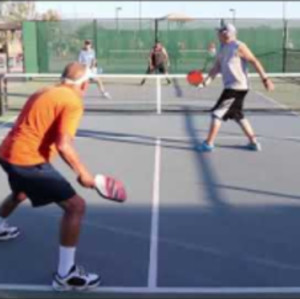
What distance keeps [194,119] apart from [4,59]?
43.3 feet

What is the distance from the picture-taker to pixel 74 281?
A: 4.28 metres

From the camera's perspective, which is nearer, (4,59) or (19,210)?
(19,210)

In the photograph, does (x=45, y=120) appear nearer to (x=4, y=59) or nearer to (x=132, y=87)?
(x=132, y=87)

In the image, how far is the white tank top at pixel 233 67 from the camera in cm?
880

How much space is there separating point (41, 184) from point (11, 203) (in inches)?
36.6

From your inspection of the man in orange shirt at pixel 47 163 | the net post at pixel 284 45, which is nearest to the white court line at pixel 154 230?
the man in orange shirt at pixel 47 163

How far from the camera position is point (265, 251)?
5.09 meters

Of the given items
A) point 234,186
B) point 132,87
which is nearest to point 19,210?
point 234,186

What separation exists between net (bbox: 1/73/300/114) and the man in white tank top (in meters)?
4.64

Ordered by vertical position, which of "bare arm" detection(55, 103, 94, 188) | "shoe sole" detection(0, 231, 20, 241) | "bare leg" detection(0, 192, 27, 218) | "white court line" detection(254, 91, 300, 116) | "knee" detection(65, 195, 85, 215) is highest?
"bare arm" detection(55, 103, 94, 188)

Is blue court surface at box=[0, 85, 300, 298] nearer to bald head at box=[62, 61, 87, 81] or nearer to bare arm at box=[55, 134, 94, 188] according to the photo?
bare arm at box=[55, 134, 94, 188]

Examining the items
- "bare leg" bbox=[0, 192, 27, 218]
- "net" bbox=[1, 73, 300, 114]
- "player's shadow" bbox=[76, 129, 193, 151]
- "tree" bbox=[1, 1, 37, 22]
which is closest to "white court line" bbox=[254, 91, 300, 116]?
"net" bbox=[1, 73, 300, 114]

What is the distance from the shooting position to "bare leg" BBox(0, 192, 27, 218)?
501 centimetres

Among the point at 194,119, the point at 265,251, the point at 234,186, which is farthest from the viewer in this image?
the point at 194,119
